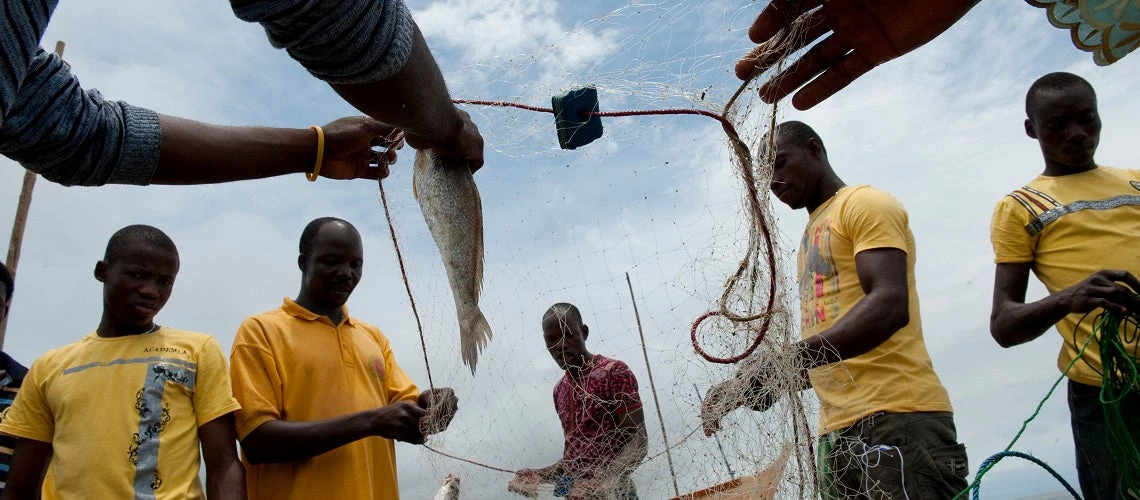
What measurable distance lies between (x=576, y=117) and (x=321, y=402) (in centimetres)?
164

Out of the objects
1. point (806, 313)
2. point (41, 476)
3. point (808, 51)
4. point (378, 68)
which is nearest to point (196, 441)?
point (41, 476)

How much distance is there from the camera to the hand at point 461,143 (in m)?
1.83

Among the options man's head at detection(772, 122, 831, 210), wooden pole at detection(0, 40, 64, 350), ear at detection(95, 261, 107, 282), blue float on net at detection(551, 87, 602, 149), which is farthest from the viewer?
wooden pole at detection(0, 40, 64, 350)

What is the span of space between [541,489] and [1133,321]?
8.43ft

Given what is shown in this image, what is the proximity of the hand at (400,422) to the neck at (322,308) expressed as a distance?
0.68m

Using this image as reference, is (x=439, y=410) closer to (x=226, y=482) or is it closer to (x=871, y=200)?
(x=226, y=482)

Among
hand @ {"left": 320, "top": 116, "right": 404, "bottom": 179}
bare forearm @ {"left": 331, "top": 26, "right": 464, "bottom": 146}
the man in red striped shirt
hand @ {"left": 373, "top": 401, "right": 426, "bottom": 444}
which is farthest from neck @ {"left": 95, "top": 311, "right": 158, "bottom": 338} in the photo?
bare forearm @ {"left": 331, "top": 26, "right": 464, "bottom": 146}

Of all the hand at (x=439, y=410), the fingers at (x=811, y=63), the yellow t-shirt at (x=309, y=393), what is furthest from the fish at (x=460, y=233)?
the fingers at (x=811, y=63)

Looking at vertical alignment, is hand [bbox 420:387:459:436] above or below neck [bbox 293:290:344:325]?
below

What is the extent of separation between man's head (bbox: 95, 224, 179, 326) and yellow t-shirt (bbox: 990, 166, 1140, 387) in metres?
3.78

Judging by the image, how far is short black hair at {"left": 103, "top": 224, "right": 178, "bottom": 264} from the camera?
10.7 feet

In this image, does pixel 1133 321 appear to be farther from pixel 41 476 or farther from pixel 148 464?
pixel 41 476

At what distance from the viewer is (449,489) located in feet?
10.5

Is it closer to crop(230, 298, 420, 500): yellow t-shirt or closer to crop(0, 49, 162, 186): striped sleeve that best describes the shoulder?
crop(230, 298, 420, 500): yellow t-shirt
